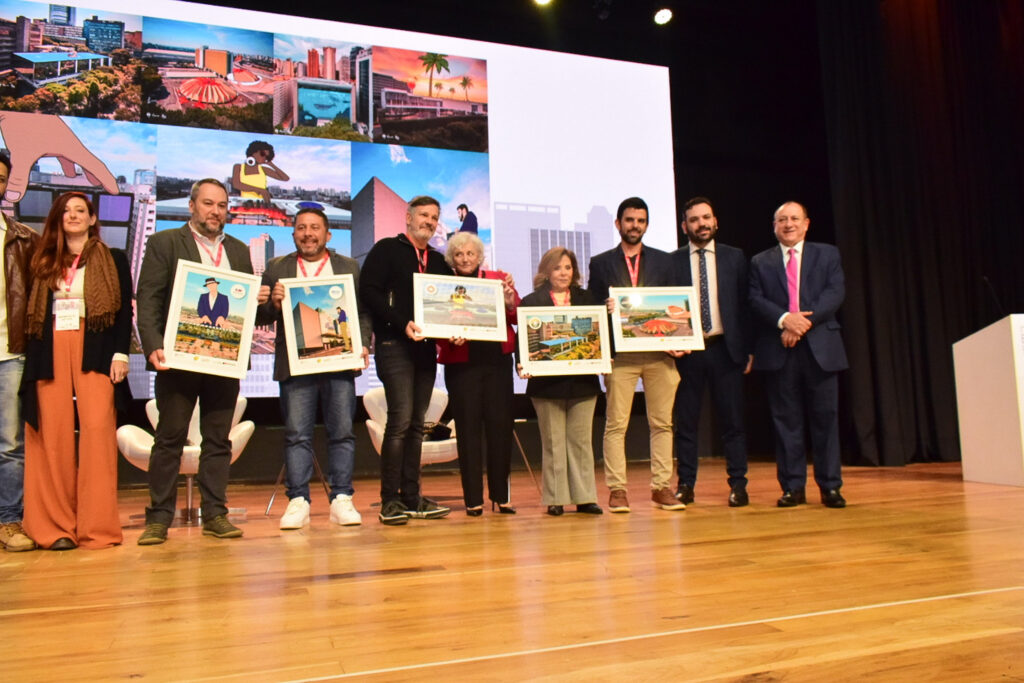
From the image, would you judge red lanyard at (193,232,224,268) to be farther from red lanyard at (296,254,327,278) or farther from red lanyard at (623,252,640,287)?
red lanyard at (623,252,640,287)

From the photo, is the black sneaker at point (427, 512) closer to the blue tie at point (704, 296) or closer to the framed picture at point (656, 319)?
the framed picture at point (656, 319)

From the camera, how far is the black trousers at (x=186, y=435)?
3113 mm

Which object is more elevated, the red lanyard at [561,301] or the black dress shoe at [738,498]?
the red lanyard at [561,301]

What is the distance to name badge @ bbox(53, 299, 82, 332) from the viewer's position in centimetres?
302

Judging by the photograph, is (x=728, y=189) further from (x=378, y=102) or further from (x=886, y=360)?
(x=378, y=102)

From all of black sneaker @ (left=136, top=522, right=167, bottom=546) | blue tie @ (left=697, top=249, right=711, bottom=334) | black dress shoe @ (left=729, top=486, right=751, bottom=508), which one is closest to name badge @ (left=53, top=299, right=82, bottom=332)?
black sneaker @ (left=136, top=522, right=167, bottom=546)

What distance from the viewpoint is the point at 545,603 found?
1936mm

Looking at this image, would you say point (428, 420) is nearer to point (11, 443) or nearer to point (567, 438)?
point (567, 438)

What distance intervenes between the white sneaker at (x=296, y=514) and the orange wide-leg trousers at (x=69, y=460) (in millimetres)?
645

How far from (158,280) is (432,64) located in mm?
3424

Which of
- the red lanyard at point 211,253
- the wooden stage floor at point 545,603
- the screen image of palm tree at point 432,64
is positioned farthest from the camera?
the screen image of palm tree at point 432,64

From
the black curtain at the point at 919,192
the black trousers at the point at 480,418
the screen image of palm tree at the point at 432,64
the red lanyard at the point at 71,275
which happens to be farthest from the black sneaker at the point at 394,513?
the black curtain at the point at 919,192

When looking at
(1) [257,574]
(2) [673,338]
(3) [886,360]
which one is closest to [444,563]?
(1) [257,574]

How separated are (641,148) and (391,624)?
533 centimetres
